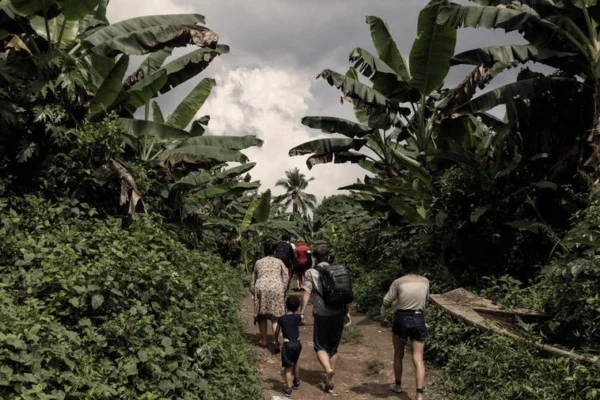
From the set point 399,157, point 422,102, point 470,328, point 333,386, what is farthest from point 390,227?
point 333,386

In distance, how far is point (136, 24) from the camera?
9109 millimetres

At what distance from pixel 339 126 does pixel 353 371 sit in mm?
6470

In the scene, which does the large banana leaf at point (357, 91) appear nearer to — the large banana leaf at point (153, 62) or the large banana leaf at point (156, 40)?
the large banana leaf at point (156, 40)

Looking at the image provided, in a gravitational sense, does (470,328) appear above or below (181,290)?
below

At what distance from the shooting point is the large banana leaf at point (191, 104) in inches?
437

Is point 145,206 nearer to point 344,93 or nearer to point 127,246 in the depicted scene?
point 127,246

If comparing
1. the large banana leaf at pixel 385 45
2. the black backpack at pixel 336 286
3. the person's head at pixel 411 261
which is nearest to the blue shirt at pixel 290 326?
the black backpack at pixel 336 286

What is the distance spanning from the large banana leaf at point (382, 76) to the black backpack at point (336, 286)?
240 inches

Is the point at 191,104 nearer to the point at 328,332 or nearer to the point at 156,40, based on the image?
the point at 156,40

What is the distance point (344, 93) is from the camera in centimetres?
1101

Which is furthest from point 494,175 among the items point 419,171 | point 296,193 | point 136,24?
point 296,193

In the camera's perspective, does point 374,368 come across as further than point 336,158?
No

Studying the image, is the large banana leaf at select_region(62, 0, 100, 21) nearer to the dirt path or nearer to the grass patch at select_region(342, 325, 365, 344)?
the dirt path

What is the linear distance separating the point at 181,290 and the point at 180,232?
554 centimetres
